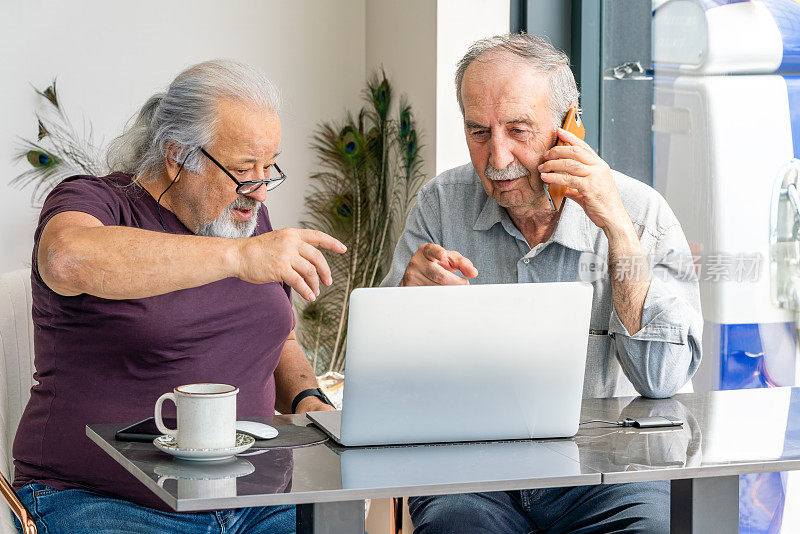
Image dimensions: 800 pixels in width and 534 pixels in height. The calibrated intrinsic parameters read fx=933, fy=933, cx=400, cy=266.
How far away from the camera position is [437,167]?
3.44 meters

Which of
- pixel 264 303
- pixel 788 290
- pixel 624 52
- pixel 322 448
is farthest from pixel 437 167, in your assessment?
pixel 322 448

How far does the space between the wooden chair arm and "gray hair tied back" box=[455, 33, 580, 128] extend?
123 centimetres

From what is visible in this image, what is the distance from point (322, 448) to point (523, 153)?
886 millimetres

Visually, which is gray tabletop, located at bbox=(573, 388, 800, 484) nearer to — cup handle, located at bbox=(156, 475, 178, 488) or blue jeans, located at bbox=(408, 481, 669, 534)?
blue jeans, located at bbox=(408, 481, 669, 534)

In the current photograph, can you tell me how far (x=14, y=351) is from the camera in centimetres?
192

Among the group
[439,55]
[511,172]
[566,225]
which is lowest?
[566,225]

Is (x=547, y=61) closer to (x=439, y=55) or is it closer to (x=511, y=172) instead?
A: (x=511, y=172)

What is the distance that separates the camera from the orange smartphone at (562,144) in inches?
76.6

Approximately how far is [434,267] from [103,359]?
63 cm

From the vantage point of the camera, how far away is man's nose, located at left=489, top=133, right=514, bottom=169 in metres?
1.95

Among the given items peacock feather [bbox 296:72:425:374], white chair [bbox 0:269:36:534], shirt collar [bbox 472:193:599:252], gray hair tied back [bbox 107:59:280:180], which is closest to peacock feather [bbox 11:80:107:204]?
peacock feather [bbox 296:72:425:374]

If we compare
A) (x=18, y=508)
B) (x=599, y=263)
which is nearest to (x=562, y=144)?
(x=599, y=263)

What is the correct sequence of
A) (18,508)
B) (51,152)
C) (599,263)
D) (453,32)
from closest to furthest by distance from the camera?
(18,508) < (599,263) < (453,32) < (51,152)

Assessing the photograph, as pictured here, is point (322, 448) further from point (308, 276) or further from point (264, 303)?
point (264, 303)
